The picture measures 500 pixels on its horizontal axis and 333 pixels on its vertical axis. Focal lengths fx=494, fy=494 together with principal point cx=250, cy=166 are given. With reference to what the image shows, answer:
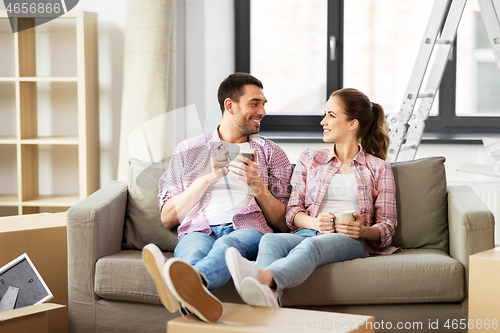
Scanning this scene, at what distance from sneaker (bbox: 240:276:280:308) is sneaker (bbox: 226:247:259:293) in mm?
28

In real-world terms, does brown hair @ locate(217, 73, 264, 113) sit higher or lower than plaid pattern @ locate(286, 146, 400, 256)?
higher

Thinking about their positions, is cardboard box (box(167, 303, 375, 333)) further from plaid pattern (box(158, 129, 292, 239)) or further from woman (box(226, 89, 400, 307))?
plaid pattern (box(158, 129, 292, 239))

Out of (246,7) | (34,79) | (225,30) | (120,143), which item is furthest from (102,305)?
(246,7)

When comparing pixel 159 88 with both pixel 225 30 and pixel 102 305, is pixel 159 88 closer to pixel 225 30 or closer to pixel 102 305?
pixel 225 30

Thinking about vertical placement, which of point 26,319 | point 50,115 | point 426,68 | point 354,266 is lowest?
point 26,319

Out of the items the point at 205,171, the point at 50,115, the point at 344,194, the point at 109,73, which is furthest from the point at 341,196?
the point at 50,115

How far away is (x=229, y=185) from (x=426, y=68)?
3.72 feet

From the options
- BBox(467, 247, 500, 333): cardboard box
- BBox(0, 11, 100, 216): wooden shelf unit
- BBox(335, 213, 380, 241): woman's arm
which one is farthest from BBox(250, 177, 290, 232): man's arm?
BBox(0, 11, 100, 216): wooden shelf unit

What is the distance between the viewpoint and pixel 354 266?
1.61 metres

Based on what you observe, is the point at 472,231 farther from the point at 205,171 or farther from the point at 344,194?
the point at 205,171

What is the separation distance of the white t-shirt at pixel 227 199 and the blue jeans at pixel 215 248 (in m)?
0.04

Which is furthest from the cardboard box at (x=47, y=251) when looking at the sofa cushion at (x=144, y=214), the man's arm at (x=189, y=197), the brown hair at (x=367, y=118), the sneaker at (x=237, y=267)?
the brown hair at (x=367, y=118)

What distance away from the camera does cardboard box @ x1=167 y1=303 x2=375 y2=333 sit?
116cm

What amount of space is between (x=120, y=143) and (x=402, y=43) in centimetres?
187
